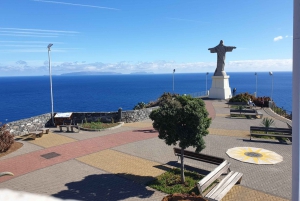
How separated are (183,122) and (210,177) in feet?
6.17

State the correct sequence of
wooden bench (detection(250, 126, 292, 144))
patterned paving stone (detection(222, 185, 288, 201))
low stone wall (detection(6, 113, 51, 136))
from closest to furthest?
1. patterned paving stone (detection(222, 185, 288, 201))
2. wooden bench (detection(250, 126, 292, 144))
3. low stone wall (detection(6, 113, 51, 136))

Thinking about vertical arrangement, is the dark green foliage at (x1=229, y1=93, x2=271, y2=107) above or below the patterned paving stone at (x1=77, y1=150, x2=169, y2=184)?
above

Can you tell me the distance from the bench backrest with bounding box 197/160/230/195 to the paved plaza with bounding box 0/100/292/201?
2.07 ft

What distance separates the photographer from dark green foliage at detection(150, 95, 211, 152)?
7.84 meters

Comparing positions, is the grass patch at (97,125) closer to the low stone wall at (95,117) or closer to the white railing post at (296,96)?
the low stone wall at (95,117)

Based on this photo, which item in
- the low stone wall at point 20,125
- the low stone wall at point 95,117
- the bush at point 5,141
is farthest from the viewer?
the low stone wall at point 95,117

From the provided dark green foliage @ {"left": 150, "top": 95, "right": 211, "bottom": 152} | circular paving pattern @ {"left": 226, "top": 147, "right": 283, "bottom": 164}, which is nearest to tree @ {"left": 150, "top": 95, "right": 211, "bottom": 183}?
dark green foliage @ {"left": 150, "top": 95, "right": 211, "bottom": 152}

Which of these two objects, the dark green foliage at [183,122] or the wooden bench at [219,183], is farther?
the dark green foliage at [183,122]

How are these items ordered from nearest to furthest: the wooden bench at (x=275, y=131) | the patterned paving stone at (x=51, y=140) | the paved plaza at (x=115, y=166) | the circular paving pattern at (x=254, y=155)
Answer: the paved plaza at (x=115, y=166)
the circular paving pattern at (x=254, y=155)
the patterned paving stone at (x=51, y=140)
the wooden bench at (x=275, y=131)

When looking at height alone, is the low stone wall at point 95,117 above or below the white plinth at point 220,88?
below

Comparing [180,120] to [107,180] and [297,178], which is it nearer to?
[107,180]

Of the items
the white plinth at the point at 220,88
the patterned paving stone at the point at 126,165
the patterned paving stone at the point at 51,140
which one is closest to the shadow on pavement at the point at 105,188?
the patterned paving stone at the point at 126,165

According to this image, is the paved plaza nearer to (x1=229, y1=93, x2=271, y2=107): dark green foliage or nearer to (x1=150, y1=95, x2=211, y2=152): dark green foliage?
(x1=150, y1=95, x2=211, y2=152): dark green foliage

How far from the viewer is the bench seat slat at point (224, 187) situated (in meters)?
6.67
